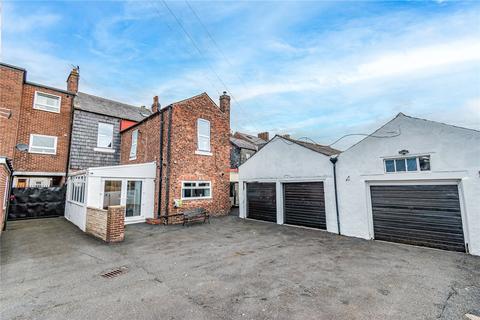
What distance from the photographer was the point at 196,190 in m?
13.0

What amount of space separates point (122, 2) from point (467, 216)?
12.9 meters

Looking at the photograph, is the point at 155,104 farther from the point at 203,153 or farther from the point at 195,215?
the point at 195,215

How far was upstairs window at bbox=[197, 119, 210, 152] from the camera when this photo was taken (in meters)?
13.5

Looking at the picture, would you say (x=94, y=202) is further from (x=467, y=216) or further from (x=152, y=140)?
(x=467, y=216)

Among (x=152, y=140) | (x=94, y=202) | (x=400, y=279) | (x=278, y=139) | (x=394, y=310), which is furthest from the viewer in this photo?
(x=152, y=140)

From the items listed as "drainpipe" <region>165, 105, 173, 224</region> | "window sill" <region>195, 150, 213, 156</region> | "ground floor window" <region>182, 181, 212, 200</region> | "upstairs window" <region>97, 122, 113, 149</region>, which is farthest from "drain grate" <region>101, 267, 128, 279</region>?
"upstairs window" <region>97, 122, 113, 149</region>

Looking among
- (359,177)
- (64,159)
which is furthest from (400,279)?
(64,159)

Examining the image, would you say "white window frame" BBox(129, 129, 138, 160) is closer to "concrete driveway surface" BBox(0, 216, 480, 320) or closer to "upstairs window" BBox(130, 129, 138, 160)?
"upstairs window" BBox(130, 129, 138, 160)

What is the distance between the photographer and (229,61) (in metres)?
11.0

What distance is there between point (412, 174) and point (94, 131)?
19073 mm

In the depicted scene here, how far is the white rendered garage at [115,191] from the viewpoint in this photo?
10231 mm

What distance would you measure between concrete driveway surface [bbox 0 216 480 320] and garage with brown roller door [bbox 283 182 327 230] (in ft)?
5.85

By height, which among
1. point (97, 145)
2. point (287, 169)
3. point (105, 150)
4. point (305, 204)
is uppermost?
point (97, 145)

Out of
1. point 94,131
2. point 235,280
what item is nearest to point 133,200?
point 94,131
